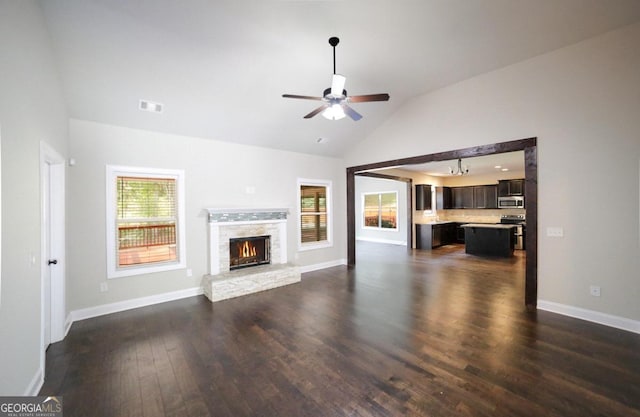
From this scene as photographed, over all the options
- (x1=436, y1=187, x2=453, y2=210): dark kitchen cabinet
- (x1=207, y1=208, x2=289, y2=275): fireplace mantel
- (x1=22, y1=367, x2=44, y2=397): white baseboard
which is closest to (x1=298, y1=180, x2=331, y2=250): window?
(x1=207, y1=208, x2=289, y2=275): fireplace mantel

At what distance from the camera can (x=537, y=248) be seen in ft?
12.3

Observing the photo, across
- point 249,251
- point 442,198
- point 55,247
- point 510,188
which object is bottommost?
point 249,251

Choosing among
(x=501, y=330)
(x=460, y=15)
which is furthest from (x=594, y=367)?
(x=460, y=15)

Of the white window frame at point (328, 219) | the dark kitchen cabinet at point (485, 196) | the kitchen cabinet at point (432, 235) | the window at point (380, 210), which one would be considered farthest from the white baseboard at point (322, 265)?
the dark kitchen cabinet at point (485, 196)

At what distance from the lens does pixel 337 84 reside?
2703 millimetres

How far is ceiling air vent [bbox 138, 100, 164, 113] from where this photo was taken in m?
3.62

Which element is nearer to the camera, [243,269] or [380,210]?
[243,269]

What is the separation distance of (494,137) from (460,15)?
197cm

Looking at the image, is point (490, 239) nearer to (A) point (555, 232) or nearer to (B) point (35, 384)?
(A) point (555, 232)

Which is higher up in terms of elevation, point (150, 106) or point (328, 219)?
point (150, 106)

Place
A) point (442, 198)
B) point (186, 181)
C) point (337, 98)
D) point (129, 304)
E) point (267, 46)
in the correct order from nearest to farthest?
point (337, 98)
point (267, 46)
point (129, 304)
point (186, 181)
point (442, 198)

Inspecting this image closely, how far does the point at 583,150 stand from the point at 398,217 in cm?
694

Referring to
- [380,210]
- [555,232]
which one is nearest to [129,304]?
[555,232]

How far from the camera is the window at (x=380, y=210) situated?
1041 centimetres
